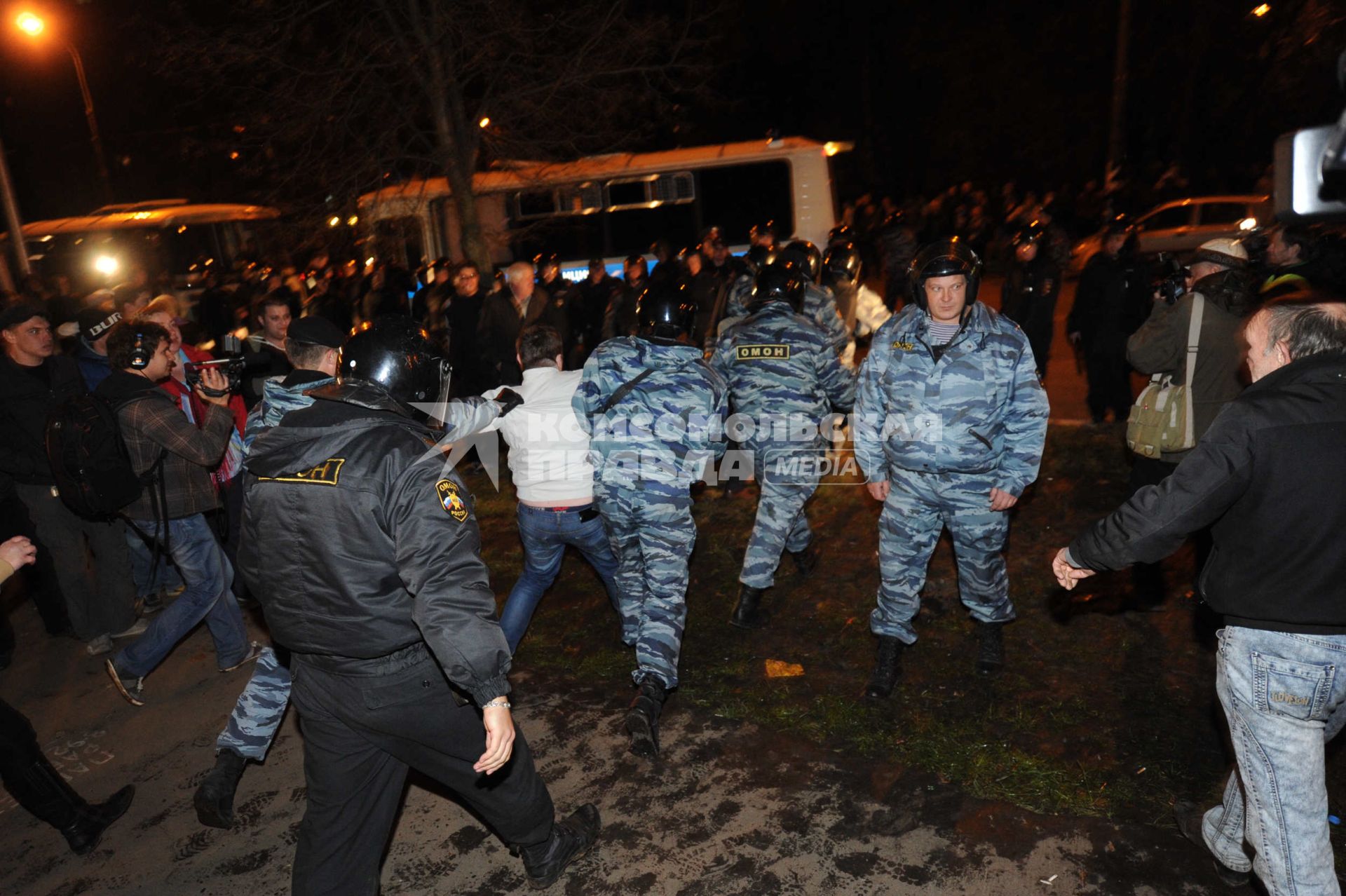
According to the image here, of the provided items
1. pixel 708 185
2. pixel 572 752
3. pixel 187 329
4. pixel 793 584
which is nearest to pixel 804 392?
pixel 793 584

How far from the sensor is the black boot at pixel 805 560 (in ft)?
19.1

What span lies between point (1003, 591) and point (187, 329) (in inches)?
271

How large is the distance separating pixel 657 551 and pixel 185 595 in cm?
275

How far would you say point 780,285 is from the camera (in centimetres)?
511

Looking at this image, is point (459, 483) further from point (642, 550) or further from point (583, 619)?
point (583, 619)

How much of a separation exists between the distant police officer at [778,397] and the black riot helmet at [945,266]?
94 cm

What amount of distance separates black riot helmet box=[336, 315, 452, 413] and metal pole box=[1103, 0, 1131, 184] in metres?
19.9

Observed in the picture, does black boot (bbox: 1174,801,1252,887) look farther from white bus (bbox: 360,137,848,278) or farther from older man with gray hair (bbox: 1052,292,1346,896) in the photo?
white bus (bbox: 360,137,848,278)

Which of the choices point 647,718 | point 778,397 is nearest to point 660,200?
point 778,397

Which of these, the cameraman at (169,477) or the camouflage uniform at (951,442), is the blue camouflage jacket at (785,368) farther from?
the cameraman at (169,477)

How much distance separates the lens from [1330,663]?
2.58m

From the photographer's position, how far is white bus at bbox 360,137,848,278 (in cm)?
1386

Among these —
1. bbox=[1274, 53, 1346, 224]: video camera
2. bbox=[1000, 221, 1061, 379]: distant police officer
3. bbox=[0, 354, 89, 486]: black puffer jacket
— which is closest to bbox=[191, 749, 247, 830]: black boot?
bbox=[0, 354, 89, 486]: black puffer jacket

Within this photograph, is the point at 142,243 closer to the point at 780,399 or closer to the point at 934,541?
the point at 780,399
